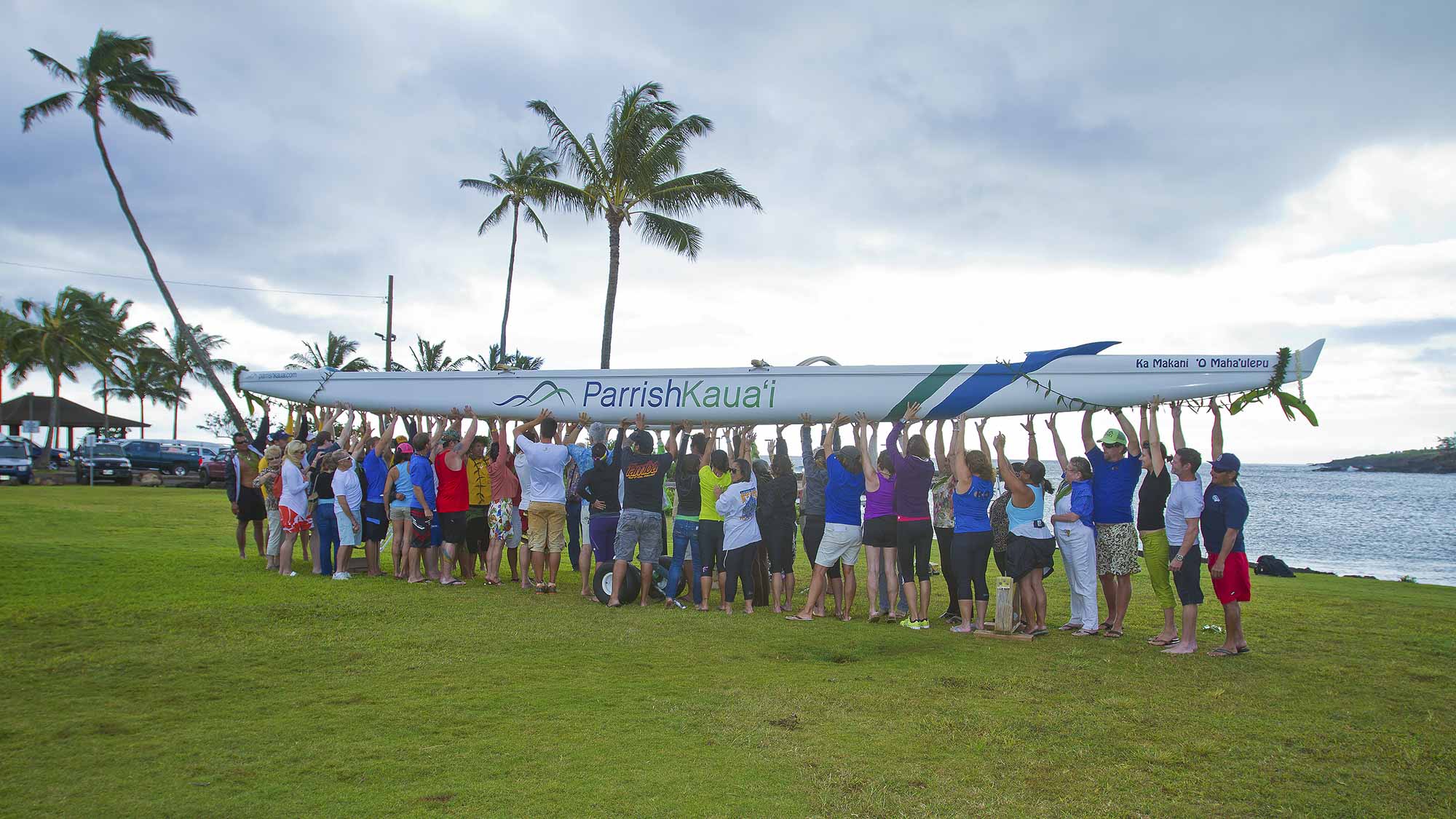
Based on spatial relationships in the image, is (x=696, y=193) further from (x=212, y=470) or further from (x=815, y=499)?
(x=212, y=470)

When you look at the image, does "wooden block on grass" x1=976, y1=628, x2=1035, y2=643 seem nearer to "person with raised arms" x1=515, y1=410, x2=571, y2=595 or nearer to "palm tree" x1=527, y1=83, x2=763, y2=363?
"person with raised arms" x1=515, y1=410, x2=571, y2=595

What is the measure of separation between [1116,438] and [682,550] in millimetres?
4217

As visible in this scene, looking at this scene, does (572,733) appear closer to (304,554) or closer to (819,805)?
(819,805)

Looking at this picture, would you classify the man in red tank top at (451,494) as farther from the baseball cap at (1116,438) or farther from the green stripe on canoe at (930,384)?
the baseball cap at (1116,438)

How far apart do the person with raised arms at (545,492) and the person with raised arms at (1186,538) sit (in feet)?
18.1

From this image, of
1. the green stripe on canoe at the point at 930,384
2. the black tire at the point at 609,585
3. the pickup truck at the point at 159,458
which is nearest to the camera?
the green stripe on canoe at the point at 930,384

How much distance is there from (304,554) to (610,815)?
912cm

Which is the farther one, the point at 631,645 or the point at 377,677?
the point at 631,645

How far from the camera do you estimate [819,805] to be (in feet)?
11.4

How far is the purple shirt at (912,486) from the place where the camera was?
7.49m

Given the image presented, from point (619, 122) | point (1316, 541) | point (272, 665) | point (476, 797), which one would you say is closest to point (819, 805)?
point (476, 797)

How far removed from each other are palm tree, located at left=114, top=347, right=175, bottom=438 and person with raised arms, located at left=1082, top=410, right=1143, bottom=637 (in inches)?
2183

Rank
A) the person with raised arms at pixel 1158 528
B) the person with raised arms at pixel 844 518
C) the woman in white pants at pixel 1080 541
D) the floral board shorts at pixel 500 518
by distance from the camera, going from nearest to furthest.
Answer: the person with raised arms at pixel 1158 528 → the woman in white pants at pixel 1080 541 → the person with raised arms at pixel 844 518 → the floral board shorts at pixel 500 518

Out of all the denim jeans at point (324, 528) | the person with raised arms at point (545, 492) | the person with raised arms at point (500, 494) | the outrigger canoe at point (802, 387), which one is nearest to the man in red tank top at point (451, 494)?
the person with raised arms at point (500, 494)
